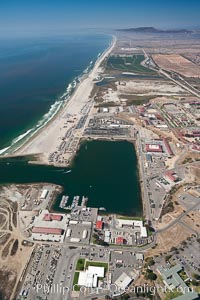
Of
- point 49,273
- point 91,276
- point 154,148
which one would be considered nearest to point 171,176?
point 154,148

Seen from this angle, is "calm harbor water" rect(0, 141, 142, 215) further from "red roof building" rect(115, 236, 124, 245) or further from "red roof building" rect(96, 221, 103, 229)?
"red roof building" rect(115, 236, 124, 245)

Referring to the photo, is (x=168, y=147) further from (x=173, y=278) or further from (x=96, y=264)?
(x=96, y=264)

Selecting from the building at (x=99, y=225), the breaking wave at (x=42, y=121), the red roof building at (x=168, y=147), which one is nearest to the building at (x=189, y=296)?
the building at (x=99, y=225)

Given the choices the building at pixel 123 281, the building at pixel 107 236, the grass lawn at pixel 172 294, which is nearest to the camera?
the grass lawn at pixel 172 294

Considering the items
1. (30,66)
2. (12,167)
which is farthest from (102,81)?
(12,167)

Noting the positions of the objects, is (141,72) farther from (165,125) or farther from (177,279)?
(177,279)

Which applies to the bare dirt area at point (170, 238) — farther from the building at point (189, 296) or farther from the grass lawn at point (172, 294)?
the building at point (189, 296)
